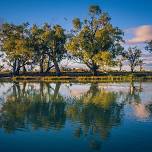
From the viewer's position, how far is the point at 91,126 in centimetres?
2369

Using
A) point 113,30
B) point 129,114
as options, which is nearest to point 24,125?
point 129,114

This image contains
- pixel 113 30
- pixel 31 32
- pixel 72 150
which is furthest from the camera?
pixel 31 32

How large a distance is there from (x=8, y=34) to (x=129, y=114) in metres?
78.7

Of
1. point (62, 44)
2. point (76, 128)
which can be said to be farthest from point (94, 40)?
point (76, 128)

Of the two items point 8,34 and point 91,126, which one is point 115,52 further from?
point 91,126

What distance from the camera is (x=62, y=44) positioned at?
10125cm

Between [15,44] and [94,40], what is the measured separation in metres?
21.9

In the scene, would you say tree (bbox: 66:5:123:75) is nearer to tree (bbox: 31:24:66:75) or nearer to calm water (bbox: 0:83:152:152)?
tree (bbox: 31:24:66:75)

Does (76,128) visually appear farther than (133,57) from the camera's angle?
No

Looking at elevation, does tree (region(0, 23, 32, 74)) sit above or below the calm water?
above

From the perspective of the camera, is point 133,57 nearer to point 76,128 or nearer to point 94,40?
point 94,40

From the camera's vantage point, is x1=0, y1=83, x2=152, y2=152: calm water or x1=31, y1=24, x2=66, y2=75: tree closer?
x1=0, y1=83, x2=152, y2=152: calm water

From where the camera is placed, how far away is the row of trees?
297ft

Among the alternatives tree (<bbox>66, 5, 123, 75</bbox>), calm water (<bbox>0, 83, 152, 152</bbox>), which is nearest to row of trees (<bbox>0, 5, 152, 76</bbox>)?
tree (<bbox>66, 5, 123, 75</bbox>)
